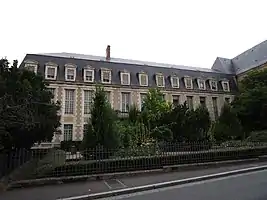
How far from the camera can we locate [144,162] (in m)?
11.6

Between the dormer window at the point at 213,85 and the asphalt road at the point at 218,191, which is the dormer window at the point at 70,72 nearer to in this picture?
the dormer window at the point at 213,85

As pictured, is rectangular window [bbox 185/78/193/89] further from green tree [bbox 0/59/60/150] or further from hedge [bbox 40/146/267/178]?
green tree [bbox 0/59/60/150]

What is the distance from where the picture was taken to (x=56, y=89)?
31812 millimetres

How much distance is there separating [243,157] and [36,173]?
10.2 m

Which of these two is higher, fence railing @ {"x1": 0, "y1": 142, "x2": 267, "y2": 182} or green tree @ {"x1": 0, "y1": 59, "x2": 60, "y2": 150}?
green tree @ {"x1": 0, "y1": 59, "x2": 60, "y2": 150}

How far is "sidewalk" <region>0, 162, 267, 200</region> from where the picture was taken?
8.30 metres

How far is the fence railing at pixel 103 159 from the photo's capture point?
32.6 ft

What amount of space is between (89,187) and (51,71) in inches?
996

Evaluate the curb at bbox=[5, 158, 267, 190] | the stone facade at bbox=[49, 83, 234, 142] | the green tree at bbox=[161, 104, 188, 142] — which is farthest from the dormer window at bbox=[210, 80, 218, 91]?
the curb at bbox=[5, 158, 267, 190]

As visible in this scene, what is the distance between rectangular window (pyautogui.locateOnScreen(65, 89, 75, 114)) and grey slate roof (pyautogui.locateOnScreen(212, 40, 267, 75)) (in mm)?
27681

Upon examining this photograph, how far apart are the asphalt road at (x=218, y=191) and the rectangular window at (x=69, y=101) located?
24.9 meters

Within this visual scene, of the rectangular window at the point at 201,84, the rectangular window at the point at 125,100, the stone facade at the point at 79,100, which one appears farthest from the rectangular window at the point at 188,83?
the rectangular window at the point at 125,100

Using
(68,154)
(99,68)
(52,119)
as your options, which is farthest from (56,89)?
(68,154)

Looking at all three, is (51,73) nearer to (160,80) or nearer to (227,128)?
(160,80)
